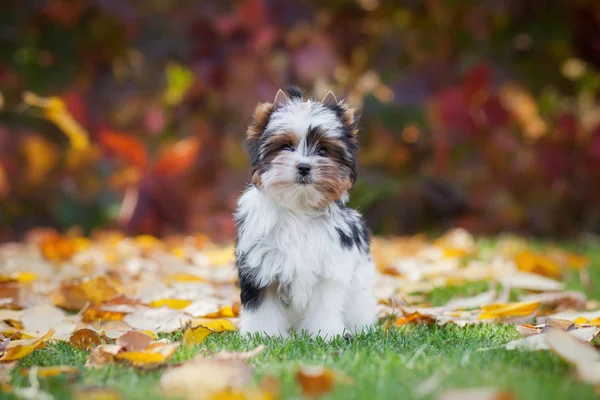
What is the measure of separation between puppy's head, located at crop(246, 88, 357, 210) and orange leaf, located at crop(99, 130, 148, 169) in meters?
5.18

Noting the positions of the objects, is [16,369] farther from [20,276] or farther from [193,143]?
[193,143]

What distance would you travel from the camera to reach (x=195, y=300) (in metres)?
4.66

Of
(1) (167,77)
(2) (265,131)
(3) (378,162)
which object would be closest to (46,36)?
(1) (167,77)

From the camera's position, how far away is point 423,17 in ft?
30.6

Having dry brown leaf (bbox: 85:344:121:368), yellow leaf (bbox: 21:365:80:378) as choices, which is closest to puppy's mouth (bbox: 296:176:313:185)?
dry brown leaf (bbox: 85:344:121:368)

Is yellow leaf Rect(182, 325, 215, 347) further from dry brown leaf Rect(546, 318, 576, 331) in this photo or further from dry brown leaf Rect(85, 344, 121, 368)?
dry brown leaf Rect(546, 318, 576, 331)

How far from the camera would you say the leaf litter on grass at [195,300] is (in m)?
2.88

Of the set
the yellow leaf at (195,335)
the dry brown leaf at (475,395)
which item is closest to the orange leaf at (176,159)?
the yellow leaf at (195,335)

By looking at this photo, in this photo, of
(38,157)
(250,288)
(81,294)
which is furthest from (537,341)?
(38,157)

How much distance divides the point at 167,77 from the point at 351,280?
19.4 ft

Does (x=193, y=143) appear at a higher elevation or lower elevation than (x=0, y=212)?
higher

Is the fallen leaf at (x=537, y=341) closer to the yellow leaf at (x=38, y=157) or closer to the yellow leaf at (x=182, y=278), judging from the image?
the yellow leaf at (x=182, y=278)

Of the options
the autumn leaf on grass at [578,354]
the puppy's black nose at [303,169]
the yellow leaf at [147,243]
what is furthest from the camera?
the yellow leaf at [147,243]

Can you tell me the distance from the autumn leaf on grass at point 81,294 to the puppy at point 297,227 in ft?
4.19
